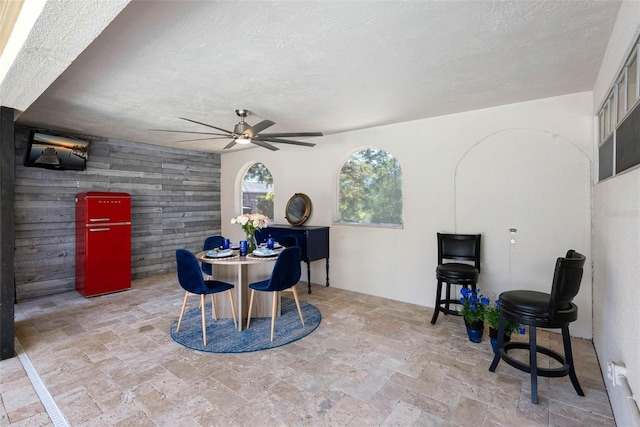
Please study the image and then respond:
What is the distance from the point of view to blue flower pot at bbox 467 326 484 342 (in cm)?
286

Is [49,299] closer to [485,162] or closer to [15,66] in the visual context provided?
[15,66]

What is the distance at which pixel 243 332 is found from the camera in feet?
10.4

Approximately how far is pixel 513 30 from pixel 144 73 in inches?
110

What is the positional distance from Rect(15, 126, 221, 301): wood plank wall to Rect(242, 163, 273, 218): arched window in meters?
0.73

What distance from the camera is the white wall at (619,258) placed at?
149 centimetres

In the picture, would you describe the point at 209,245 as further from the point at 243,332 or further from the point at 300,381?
the point at 300,381

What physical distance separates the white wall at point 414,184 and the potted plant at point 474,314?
728mm

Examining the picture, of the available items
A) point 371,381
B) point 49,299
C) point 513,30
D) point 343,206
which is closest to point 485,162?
point 513,30

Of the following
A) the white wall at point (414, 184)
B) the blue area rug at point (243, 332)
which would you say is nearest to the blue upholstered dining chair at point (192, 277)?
the blue area rug at point (243, 332)

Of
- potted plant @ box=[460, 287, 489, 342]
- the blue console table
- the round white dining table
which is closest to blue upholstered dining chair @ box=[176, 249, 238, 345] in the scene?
the round white dining table

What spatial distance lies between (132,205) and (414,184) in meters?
4.78

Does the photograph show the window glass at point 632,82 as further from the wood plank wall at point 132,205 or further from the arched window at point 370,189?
the wood plank wall at point 132,205

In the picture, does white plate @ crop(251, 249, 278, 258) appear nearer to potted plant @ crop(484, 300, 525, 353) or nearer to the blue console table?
the blue console table

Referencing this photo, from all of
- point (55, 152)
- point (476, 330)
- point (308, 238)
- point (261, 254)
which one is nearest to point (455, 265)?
point (476, 330)
